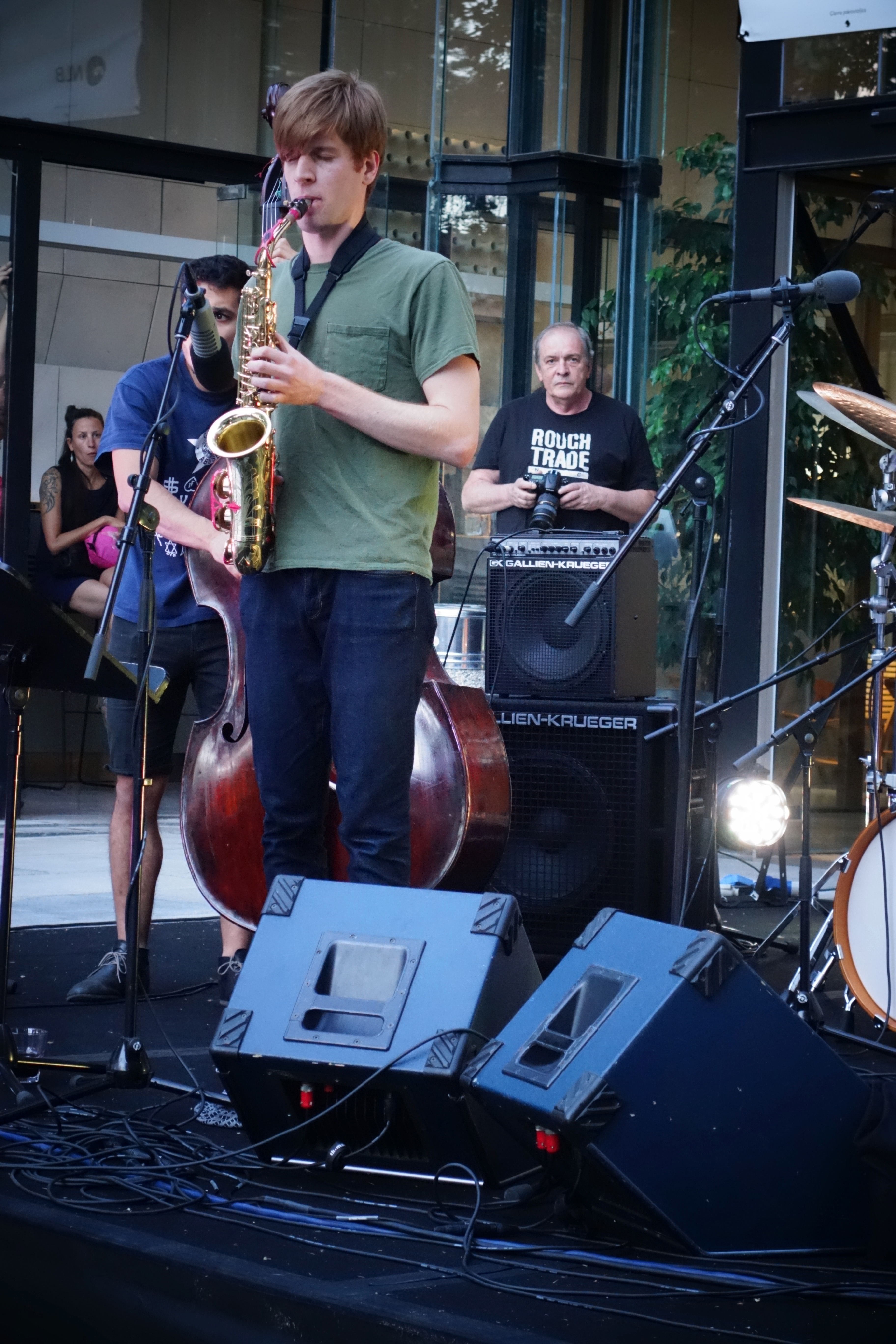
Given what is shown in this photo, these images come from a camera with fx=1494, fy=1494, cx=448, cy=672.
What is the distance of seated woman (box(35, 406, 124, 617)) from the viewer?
7.03 m

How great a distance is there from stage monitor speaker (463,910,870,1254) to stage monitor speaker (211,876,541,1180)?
0.33ft

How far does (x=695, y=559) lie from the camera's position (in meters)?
3.62

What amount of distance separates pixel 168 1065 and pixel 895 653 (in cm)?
172

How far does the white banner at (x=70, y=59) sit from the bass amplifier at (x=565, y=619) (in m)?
3.99

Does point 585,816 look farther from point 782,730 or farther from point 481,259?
point 481,259

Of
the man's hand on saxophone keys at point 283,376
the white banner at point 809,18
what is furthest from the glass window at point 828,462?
A: the man's hand on saxophone keys at point 283,376

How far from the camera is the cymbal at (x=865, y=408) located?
2.87 meters

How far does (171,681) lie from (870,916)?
5.52 feet

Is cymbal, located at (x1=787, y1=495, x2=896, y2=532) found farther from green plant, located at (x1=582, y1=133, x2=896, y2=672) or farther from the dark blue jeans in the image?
green plant, located at (x1=582, y1=133, x2=896, y2=672)

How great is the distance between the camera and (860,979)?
333 cm

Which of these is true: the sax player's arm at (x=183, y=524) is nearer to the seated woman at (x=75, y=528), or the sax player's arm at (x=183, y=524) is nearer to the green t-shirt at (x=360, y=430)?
the green t-shirt at (x=360, y=430)

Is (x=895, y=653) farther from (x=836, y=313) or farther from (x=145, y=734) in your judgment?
(x=836, y=313)

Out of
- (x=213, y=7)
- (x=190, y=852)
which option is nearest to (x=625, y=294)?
(x=213, y=7)

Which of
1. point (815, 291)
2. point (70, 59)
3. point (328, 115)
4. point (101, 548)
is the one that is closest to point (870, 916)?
point (815, 291)
